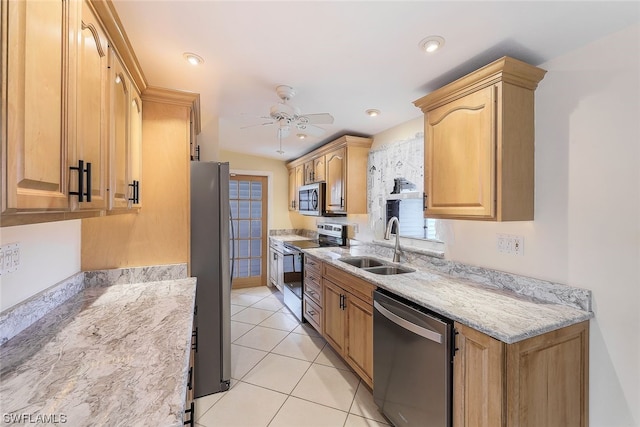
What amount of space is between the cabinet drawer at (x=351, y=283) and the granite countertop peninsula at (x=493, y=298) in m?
0.07

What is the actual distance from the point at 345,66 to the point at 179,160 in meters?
1.34

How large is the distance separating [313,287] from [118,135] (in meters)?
2.22

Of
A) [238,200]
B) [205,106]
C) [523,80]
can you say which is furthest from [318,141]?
[523,80]

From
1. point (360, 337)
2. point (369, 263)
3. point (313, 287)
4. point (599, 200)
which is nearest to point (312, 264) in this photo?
point (313, 287)

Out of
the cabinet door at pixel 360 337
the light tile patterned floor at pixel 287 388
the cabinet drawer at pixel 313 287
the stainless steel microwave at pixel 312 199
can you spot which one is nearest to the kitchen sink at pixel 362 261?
the cabinet drawer at pixel 313 287

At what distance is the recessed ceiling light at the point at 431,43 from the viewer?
1.42m

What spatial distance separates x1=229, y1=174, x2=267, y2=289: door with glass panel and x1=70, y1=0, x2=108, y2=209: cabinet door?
11.8 feet

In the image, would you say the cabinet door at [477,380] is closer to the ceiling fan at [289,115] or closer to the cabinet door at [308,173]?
the ceiling fan at [289,115]

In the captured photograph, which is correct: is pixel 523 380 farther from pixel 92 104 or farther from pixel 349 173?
pixel 349 173

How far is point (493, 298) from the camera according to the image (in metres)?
1.58

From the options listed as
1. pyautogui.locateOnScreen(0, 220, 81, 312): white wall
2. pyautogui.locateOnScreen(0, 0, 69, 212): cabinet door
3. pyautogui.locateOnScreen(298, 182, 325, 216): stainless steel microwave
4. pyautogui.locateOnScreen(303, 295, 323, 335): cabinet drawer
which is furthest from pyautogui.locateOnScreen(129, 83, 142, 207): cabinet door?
pyautogui.locateOnScreen(298, 182, 325, 216): stainless steel microwave

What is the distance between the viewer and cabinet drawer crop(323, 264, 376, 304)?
2007mm

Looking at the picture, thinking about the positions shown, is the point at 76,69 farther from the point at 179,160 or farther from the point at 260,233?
the point at 260,233

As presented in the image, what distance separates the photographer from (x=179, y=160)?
6.55 feet
